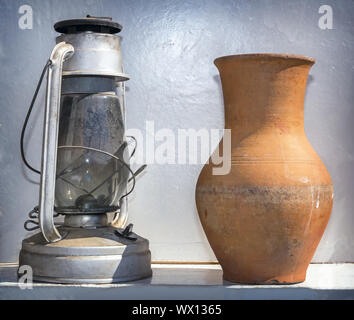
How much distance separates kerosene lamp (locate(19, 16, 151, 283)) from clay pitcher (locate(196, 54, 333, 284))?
0.20 metres

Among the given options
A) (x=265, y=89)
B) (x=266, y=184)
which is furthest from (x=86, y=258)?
(x=265, y=89)

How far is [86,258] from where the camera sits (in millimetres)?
1348

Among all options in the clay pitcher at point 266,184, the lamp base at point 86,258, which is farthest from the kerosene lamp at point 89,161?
the clay pitcher at point 266,184

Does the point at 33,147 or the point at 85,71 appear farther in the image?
→ the point at 33,147

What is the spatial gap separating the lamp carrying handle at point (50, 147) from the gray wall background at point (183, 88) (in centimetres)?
36

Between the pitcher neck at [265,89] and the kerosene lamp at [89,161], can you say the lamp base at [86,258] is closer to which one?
the kerosene lamp at [89,161]

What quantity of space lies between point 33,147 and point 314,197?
0.76m

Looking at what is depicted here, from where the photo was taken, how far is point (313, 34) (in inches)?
66.7

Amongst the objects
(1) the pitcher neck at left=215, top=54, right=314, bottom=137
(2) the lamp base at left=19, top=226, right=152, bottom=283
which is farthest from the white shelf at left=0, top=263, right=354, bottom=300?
(1) the pitcher neck at left=215, top=54, right=314, bottom=137

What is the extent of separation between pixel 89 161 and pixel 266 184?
0.40m

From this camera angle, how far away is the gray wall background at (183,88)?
1689 millimetres

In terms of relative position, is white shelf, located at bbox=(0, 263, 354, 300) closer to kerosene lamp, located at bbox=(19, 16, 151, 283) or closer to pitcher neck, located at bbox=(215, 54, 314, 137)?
kerosene lamp, located at bbox=(19, 16, 151, 283)
